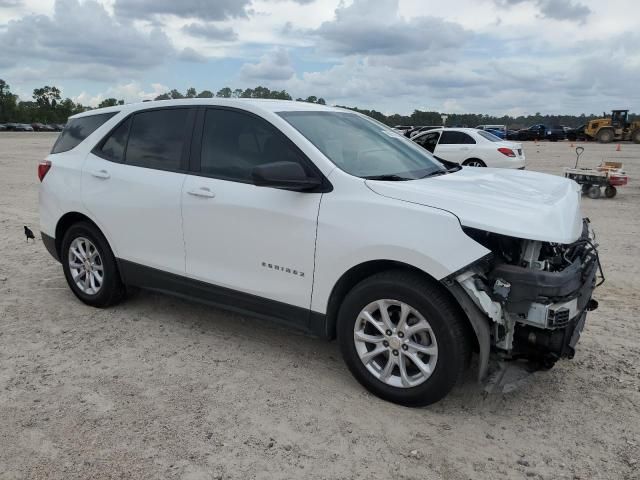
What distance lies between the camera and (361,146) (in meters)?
4.11

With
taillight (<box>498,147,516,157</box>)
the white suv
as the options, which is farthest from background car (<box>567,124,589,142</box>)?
the white suv

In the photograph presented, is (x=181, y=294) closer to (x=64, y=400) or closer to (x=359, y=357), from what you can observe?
(x=64, y=400)

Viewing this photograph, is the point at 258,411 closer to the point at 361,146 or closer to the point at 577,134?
the point at 361,146

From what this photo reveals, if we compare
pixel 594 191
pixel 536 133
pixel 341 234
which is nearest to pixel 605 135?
pixel 536 133

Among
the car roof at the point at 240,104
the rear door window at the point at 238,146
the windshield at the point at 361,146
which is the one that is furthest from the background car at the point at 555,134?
the rear door window at the point at 238,146

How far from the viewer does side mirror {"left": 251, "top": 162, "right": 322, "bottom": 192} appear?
346 cm

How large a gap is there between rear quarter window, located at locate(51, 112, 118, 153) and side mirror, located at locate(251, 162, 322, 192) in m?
2.23

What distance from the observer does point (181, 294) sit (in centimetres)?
446

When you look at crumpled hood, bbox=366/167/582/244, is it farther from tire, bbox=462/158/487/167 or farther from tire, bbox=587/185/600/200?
tire, bbox=462/158/487/167

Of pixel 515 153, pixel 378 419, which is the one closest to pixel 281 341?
pixel 378 419

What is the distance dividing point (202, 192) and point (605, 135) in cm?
4337

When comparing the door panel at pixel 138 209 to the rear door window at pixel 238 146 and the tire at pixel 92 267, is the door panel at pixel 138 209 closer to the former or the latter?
the tire at pixel 92 267

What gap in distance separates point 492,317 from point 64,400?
2.73m

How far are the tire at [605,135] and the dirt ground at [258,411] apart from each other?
134 ft
